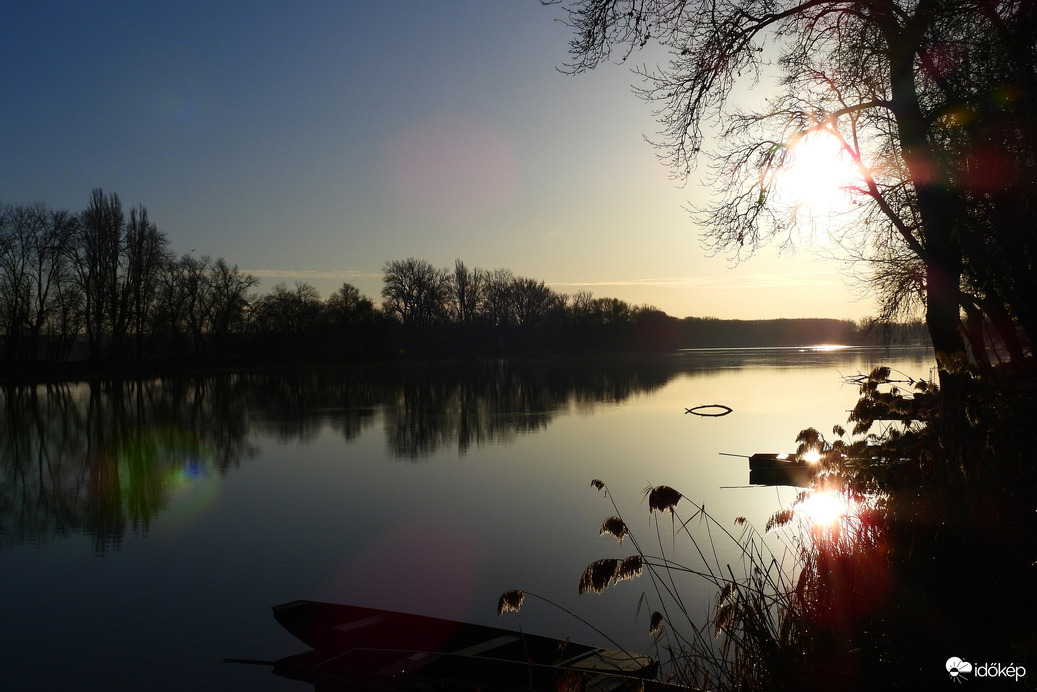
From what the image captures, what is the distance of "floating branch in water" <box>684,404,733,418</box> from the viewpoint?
2913 centimetres

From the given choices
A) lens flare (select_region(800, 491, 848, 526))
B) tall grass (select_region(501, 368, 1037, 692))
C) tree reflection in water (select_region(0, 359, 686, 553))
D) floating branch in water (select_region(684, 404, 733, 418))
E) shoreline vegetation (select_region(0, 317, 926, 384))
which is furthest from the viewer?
shoreline vegetation (select_region(0, 317, 926, 384))

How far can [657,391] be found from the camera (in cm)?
4225

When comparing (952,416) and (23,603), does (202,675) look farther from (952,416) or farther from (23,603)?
(952,416)

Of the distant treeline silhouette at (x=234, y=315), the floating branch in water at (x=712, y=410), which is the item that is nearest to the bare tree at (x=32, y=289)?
the distant treeline silhouette at (x=234, y=315)

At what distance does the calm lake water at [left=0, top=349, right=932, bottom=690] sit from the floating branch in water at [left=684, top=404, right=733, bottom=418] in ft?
2.26

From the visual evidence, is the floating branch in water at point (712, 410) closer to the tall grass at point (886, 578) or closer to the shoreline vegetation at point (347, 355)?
the shoreline vegetation at point (347, 355)

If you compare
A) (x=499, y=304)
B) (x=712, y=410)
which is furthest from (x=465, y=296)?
(x=712, y=410)

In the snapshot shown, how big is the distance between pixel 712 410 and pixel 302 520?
2052 centimetres

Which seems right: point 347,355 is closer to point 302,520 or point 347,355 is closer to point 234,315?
point 234,315

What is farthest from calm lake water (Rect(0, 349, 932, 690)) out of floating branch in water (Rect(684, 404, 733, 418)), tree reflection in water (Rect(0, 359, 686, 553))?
floating branch in water (Rect(684, 404, 733, 418))

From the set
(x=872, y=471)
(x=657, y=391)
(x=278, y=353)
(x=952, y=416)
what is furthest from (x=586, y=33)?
(x=278, y=353)

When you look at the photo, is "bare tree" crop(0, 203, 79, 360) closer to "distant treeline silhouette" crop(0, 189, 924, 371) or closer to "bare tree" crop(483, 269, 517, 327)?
"distant treeline silhouette" crop(0, 189, 924, 371)

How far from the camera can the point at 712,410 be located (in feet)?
100

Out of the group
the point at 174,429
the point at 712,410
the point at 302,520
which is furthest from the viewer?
the point at 712,410
